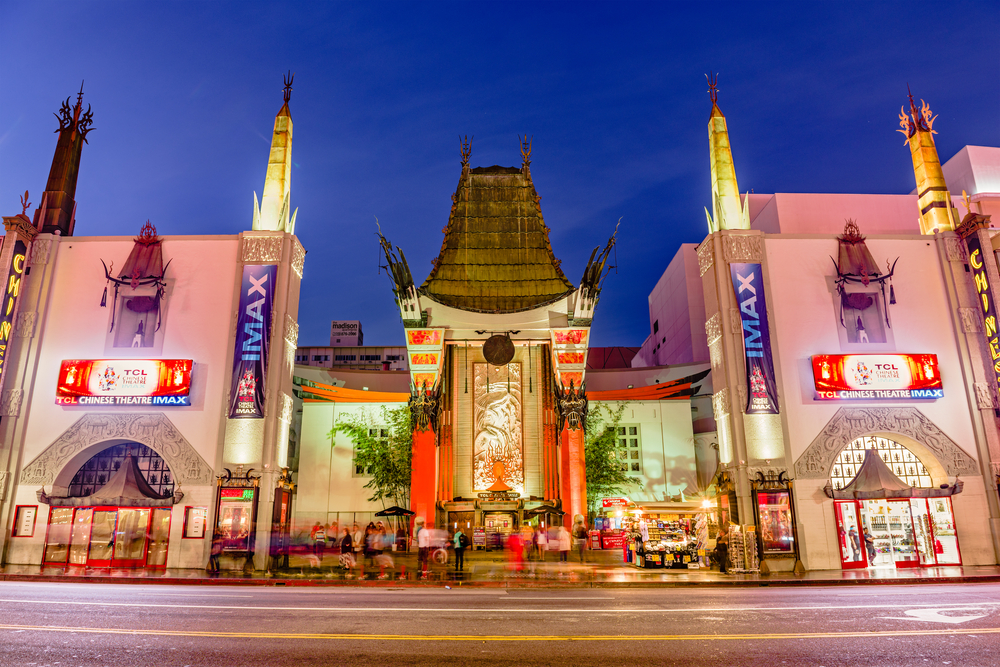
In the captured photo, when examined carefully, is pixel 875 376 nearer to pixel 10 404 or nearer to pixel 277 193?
pixel 277 193

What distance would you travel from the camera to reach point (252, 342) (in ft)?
79.0

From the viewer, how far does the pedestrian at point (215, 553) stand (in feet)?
67.6

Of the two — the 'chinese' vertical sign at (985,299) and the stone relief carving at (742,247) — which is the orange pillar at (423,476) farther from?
the 'chinese' vertical sign at (985,299)

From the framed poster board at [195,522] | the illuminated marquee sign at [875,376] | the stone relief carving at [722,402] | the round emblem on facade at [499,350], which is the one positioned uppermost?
the round emblem on facade at [499,350]

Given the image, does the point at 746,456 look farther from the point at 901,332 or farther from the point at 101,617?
the point at 101,617

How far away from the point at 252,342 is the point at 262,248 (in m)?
4.03

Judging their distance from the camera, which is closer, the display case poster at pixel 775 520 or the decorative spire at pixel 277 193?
the display case poster at pixel 775 520

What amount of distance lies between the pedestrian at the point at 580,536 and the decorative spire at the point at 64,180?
2584 centimetres

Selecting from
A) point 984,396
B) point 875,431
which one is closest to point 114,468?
point 875,431

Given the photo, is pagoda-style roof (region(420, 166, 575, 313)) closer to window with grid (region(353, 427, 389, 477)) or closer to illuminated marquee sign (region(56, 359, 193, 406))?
window with grid (region(353, 427, 389, 477))

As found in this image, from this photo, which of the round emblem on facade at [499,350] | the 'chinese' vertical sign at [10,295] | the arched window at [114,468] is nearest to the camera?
the 'chinese' vertical sign at [10,295]

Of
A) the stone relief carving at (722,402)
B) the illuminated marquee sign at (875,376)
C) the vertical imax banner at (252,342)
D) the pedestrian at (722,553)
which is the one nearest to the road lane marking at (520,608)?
the pedestrian at (722,553)

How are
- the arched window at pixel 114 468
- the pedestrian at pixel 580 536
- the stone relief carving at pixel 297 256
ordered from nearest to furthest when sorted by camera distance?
the arched window at pixel 114 468
the stone relief carving at pixel 297 256
the pedestrian at pixel 580 536

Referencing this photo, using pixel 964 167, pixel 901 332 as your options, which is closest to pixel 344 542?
pixel 901 332
